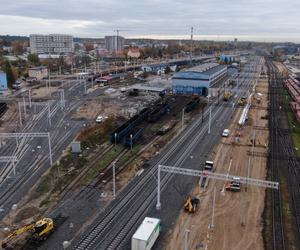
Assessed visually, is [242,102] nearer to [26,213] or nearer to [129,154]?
[129,154]

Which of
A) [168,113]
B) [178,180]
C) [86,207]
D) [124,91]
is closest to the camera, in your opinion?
[86,207]

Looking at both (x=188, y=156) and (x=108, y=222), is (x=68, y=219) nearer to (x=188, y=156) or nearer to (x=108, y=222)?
(x=108, y=222)

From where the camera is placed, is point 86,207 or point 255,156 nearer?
point 86,207

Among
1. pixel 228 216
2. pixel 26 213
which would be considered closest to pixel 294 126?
pixel 228 216

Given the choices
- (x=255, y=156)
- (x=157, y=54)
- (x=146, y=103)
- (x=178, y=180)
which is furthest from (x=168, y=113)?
(x=157, y=54)

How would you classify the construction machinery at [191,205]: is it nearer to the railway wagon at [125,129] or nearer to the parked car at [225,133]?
the railway wagon at [125,129]
